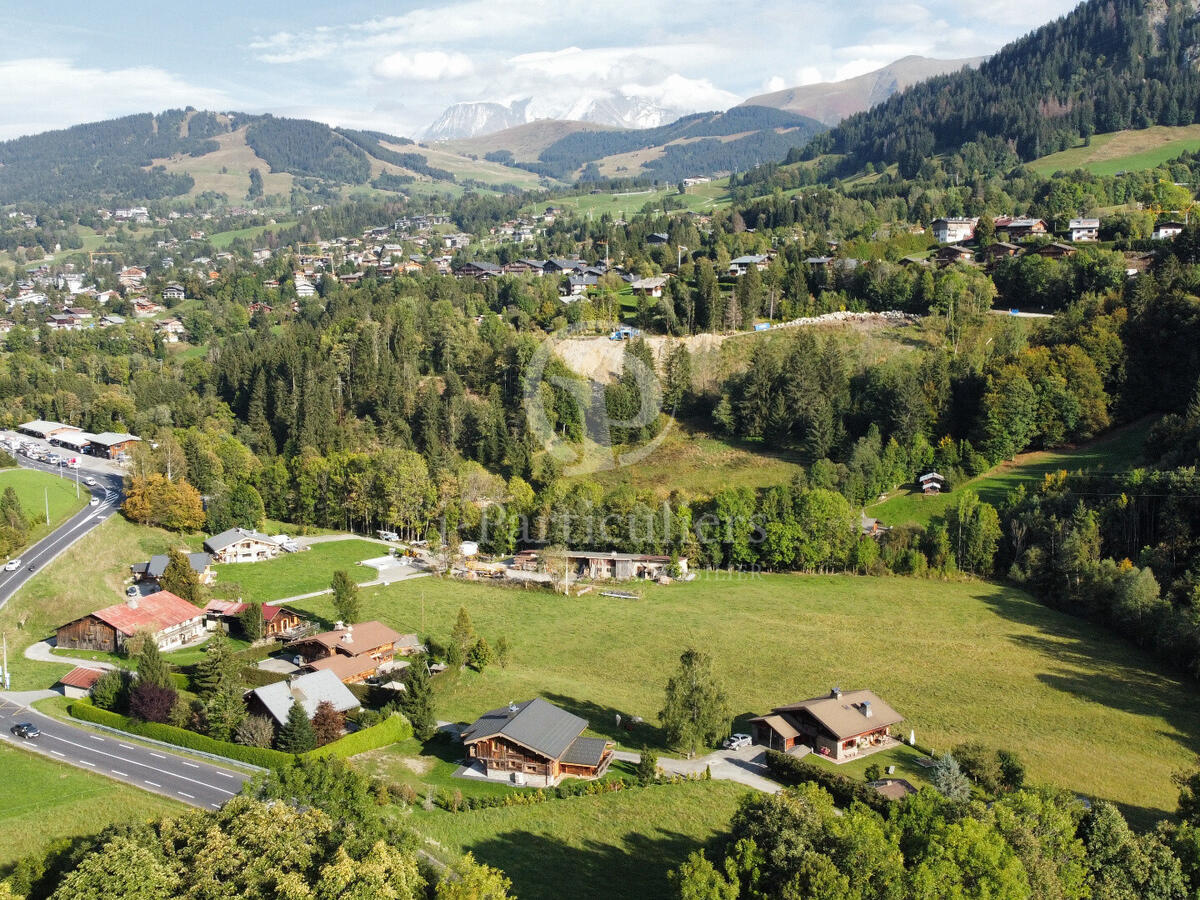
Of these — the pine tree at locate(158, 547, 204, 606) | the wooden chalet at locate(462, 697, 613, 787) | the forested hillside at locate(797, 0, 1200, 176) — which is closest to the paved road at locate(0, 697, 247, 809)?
the wooden chalet at locate(462, 697, 613, 787)

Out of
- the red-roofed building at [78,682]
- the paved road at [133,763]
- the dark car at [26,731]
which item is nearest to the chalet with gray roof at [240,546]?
the red-roofed building at [78,682]

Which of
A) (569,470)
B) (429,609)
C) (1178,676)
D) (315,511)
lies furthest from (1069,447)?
(315,511)

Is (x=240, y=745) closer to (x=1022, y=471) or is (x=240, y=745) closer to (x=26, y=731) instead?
(x=26, y=731)

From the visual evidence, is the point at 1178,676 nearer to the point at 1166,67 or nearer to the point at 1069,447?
the point at 1069,447

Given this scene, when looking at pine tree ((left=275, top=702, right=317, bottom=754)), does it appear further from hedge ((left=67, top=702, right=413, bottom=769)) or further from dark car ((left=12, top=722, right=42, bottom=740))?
dark car ((left=12, top=722, right=42, bottom=740))

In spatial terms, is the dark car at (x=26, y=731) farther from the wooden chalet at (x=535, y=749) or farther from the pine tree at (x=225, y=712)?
the wooden chalet at (x=535, y=749)

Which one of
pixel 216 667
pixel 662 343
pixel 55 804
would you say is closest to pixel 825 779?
pixel 55 804
